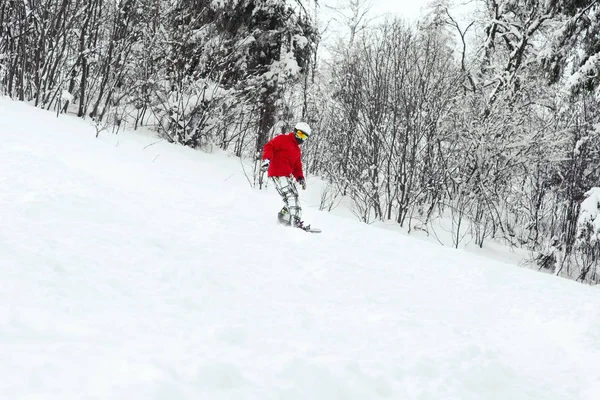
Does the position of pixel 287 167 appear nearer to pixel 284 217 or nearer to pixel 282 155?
pixel 282 155

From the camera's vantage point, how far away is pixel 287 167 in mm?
7316

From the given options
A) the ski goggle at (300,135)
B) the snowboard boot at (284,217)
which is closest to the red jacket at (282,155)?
the ski goggle at (300,135)

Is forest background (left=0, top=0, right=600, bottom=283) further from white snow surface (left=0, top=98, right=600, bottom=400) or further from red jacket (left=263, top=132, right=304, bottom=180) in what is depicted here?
white snow surface (left=0, top=98, right=600, bottom=400)

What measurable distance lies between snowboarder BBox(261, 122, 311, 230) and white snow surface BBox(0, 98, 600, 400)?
476 mm

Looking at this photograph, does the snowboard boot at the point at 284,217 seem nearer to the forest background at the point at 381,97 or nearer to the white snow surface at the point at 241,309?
the white snow surface at the point at 241,309

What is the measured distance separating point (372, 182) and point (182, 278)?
8.02m

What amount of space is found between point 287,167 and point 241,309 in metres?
3.76

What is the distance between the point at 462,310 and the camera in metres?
4.65

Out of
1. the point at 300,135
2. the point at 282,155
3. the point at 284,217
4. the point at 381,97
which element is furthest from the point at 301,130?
the point at 381,97

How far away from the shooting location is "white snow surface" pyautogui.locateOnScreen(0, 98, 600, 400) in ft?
8.70

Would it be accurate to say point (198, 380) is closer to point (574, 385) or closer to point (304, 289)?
point (304, 289)

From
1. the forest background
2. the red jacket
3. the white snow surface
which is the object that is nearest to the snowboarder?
the red jacket

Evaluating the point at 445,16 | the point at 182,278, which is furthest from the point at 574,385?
the point at 445,16

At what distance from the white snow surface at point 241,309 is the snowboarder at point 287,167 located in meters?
0.48
